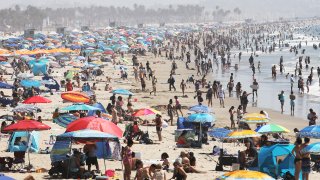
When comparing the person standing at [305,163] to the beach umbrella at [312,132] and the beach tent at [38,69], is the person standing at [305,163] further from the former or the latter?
the beach tent at [38,69]

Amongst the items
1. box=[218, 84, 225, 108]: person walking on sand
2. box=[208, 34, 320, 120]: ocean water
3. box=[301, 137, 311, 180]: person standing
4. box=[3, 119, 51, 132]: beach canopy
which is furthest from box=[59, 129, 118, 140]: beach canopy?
box=[218, 84, 225, 108]: person walking on sand

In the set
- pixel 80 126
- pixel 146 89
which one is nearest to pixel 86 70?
pixel 146 89

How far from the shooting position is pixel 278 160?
13.1 meters

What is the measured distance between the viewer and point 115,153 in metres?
13.9

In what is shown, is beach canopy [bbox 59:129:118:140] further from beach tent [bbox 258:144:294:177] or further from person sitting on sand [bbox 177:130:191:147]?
person sitting on sand [bbox 177:130:191:147]

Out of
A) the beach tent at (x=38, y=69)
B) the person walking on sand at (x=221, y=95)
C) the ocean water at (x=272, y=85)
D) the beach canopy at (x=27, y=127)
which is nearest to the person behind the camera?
the beach canopy at (x=27, y=127)

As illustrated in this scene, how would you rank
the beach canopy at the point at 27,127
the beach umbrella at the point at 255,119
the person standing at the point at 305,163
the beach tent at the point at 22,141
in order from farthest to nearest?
the beach umbrella at the point at 255,119
the beach tent at the point at 22,141
the beach canopy at the point at 27,127
the person standing at the point at 305,163

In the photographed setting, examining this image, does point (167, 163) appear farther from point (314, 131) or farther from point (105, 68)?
point (105, 68)

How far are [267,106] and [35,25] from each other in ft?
450

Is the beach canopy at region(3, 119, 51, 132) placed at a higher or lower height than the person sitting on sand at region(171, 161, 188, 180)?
higher

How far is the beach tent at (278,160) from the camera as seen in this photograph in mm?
13070

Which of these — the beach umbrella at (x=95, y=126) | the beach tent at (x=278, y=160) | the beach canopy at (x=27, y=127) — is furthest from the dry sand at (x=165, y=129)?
the beach tent at (x=278, y=160)

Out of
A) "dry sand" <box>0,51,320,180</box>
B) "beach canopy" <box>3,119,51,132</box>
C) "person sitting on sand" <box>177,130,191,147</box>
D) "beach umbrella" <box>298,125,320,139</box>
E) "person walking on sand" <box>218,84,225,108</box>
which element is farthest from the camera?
"person walking on sand" <box>218,84,225,108</box>

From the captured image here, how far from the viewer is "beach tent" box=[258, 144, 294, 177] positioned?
42.9 feet
